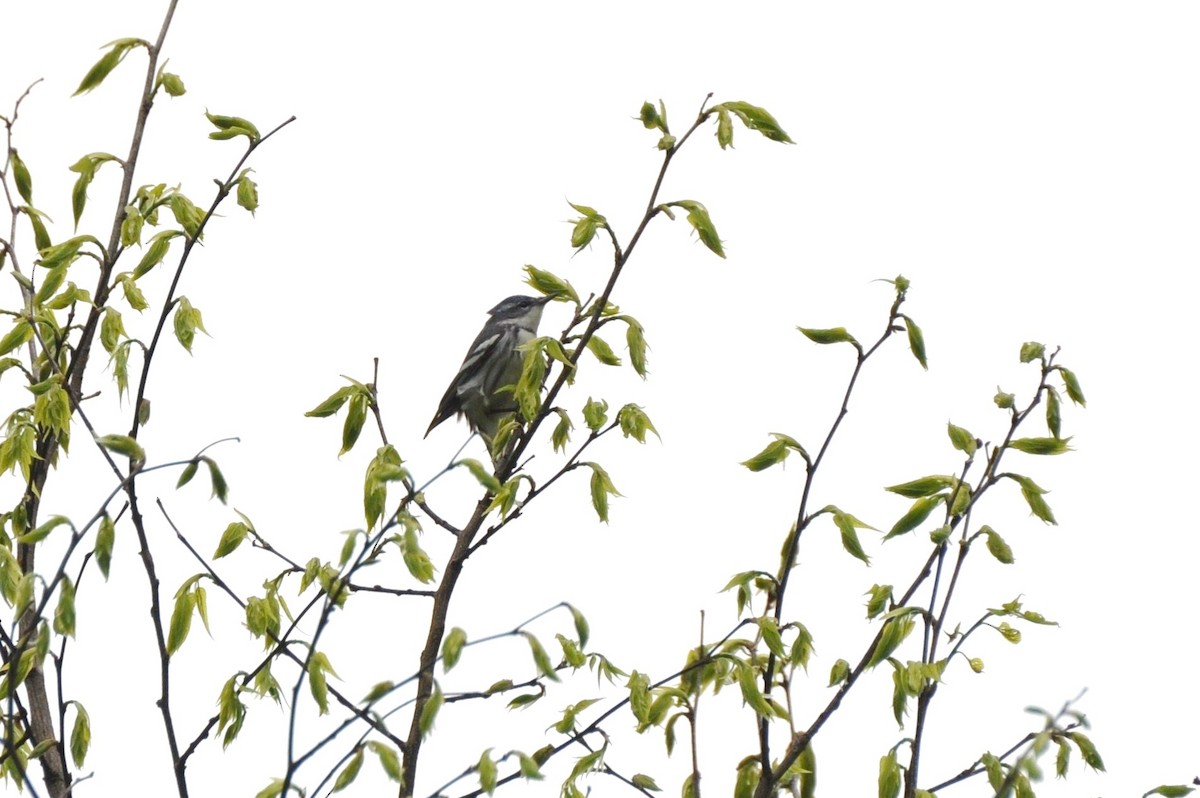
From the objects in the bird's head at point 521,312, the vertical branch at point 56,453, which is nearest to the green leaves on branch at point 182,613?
the vertical branch at point 56,453

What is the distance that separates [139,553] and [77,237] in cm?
124

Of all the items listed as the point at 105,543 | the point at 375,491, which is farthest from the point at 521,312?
the point at 105,543

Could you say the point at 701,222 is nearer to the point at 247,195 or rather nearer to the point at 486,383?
the point at 247,195

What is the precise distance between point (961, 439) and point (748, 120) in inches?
49.2

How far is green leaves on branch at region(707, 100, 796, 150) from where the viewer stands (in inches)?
183

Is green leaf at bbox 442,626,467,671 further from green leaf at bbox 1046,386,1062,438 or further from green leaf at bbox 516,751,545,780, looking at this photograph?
green leaf at bbox 1046,386,1062,438

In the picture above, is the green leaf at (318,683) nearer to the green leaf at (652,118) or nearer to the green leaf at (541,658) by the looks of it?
the green leaf at (541,658)

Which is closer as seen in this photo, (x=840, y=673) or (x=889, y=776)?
(x=889, y=776)

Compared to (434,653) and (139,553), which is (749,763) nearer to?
(434,653)

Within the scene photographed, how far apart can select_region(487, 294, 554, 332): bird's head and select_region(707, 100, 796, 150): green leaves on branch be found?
5868 mm

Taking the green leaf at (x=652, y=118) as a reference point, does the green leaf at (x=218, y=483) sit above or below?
below

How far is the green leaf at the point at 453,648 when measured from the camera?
133 inches

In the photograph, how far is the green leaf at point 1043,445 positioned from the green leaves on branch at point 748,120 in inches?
48.2

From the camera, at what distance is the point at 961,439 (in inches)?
180
